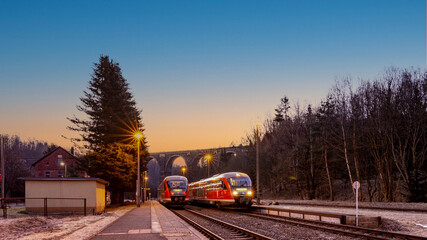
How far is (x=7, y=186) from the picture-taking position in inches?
2386

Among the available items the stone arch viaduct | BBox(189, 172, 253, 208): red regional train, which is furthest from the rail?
the stone arch viaduct

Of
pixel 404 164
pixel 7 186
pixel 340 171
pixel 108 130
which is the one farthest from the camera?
pixel 7 186

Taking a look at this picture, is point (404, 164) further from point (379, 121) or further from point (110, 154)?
point (110, 154)

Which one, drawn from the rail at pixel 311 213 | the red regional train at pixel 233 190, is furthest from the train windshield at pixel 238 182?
the rail at pixel 311 213

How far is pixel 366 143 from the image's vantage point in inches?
1756

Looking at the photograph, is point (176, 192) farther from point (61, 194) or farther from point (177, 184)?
point (61, 194)

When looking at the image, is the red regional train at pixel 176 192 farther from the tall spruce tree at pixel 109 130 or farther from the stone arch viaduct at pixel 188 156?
the stone arch viaduct at pixel 188 156

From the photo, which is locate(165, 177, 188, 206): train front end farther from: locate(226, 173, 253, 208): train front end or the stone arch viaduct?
the stone arch viaduct

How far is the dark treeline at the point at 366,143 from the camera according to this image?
38438mm

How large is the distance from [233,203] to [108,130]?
19.2 m

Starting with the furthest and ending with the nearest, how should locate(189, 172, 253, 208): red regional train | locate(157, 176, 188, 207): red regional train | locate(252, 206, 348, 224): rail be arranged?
1. locate(157, 176, 188, 207): red regional train
2. locate(189, 172, 253, 208): red regional train
3. locate(252, 206, 348, 224): rail

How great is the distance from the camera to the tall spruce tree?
3969cm

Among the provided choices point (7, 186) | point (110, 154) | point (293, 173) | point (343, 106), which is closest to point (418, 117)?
point (343, 106)

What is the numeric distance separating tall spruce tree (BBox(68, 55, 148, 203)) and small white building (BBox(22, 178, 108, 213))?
12.8 meters
